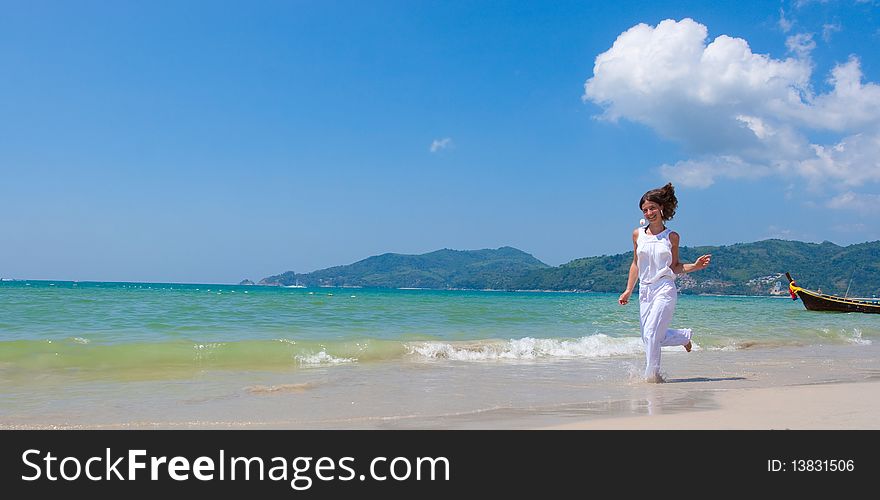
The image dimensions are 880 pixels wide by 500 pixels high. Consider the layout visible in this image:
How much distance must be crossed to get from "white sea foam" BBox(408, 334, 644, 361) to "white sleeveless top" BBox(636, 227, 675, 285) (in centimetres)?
590

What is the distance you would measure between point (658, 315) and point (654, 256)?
77 centimetres

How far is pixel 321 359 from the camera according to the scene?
1277cm

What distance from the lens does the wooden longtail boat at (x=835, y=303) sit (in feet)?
149

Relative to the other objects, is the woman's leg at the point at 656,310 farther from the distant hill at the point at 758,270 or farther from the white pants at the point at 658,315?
the distant hill at the point at 758,270

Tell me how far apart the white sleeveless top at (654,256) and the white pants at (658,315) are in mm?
114

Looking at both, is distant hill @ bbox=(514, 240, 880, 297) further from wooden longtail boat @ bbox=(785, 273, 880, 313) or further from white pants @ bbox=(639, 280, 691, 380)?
white pants @ bbox=(639, 280, 691, 380)

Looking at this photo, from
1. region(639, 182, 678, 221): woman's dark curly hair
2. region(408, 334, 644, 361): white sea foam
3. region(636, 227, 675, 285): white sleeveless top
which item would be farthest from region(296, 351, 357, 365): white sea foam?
region(639, 182, 678, 221): woman's dark curly hair

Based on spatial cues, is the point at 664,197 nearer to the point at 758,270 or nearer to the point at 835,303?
the point at 835,303

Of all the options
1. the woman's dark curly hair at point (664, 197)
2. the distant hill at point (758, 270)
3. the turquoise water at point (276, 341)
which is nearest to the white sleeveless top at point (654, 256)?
the woman's dark curly hair at point (664, 197)

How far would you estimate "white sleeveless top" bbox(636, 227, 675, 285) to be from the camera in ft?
25.8
